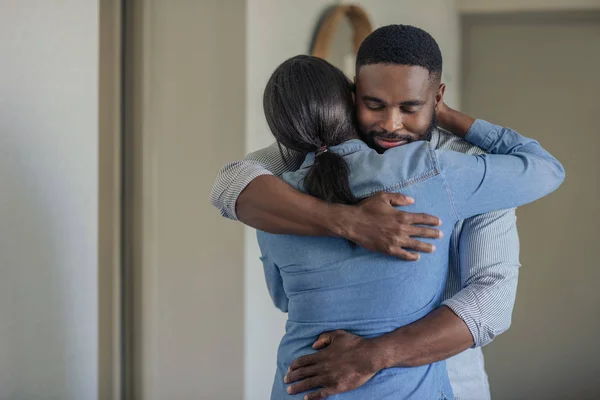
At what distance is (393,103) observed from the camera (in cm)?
105

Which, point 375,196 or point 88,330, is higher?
point 375,196

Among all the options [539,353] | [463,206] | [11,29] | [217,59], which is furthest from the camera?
[539,353]

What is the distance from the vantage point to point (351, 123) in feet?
3.47

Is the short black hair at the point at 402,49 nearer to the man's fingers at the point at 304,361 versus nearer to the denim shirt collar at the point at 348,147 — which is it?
the denim shirt collar at the point at 348,147

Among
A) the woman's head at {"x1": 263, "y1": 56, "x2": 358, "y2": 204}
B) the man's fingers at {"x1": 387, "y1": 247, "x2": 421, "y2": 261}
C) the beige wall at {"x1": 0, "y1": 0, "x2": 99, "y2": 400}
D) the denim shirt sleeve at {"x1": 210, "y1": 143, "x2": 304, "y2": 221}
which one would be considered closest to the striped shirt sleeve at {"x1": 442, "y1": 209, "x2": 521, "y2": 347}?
the man's fingers at {"x1": 387, "y1": 247, "x2": 421, "y2": 261}

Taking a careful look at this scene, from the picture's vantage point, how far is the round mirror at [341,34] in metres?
2.30

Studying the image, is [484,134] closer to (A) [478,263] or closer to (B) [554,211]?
(A) [478,263]

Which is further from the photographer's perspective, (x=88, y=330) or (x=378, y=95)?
(x=88, y=330)

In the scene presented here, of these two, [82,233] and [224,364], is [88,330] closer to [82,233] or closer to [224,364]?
[82,233]

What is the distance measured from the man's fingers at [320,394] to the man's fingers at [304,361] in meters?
0.04

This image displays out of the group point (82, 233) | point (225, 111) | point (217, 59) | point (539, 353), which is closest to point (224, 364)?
point (82, 233)

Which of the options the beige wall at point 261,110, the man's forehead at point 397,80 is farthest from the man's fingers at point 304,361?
the beige wall at point 261,110

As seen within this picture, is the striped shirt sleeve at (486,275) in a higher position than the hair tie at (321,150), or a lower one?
lower

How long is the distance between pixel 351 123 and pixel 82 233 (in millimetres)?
927
